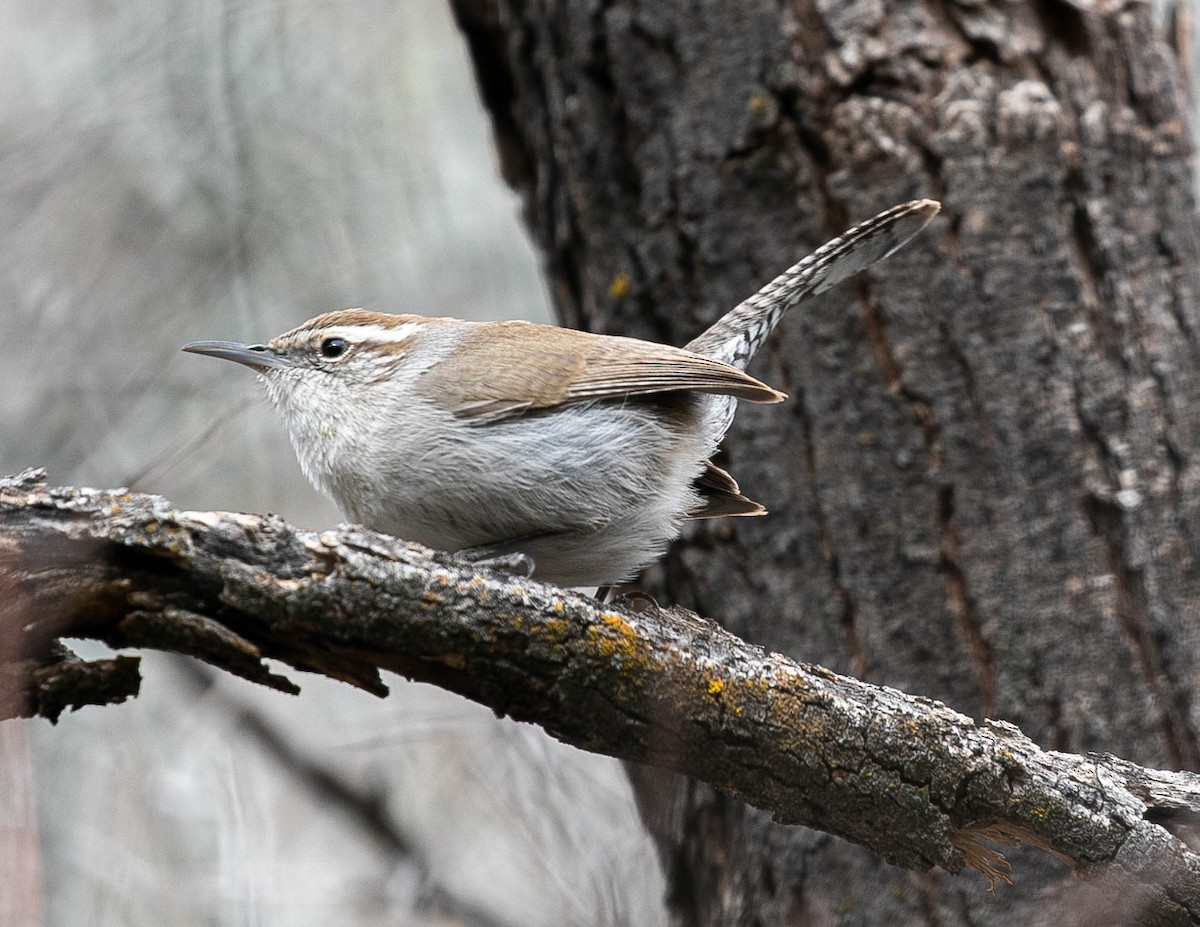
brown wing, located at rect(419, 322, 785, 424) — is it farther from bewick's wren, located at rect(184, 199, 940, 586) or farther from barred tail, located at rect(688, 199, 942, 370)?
barred tail, located at rect(688, 199, 942, 370)

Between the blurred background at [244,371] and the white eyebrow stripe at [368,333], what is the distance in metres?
0.43

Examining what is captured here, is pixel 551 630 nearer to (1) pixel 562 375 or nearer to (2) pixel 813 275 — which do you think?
(1) pixel 562 375

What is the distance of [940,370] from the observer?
4.71m

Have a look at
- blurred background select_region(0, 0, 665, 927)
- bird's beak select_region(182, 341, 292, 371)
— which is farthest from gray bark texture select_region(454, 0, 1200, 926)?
bird's beak select_region(182, 341, 292, 371)

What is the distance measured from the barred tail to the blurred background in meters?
1.77

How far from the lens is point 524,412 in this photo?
389 cm

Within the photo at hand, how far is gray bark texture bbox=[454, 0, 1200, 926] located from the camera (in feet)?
14.9

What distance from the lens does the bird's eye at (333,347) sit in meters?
4.42

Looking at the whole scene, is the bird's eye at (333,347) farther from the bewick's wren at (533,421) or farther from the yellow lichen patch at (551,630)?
the yellow lichen patch at (551,630)

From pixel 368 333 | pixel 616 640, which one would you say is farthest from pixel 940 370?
pixel 616 640

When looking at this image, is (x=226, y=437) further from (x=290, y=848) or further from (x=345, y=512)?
(x=345, y=512)

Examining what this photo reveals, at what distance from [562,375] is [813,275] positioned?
0.95 metres

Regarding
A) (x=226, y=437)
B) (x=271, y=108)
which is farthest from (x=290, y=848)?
(x=271, y=108)

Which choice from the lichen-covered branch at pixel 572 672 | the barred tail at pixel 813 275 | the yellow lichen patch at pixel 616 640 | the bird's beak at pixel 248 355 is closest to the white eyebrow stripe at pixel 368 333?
the bird's beak at pixel 248 355
